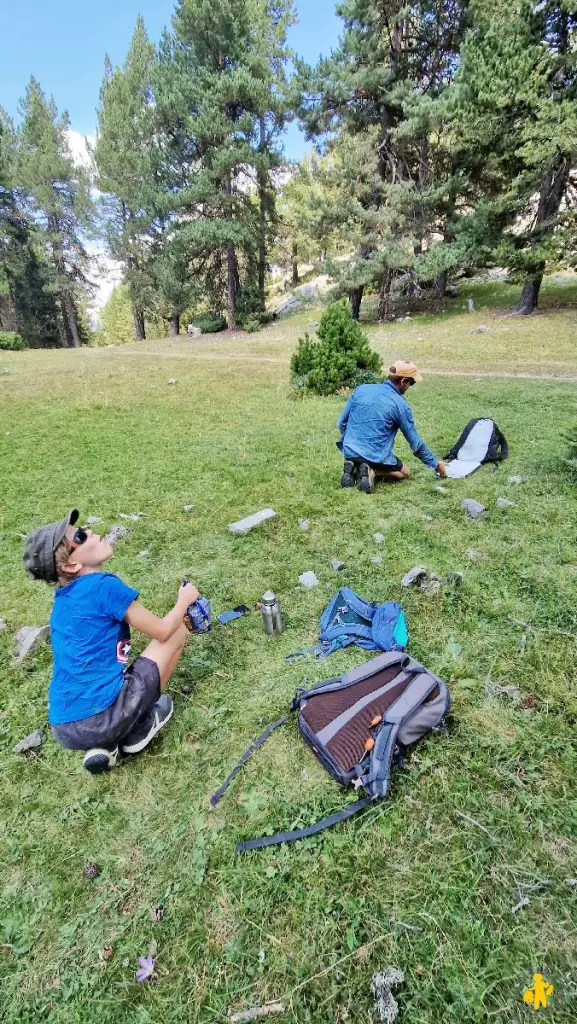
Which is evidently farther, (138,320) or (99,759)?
(138,320)

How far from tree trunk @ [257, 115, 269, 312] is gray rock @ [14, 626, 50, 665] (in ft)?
92.0

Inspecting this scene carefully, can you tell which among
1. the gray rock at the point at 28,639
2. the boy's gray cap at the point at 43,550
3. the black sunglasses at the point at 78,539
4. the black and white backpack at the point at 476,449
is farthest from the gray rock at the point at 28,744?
the black and white backpack at the point at 476,449

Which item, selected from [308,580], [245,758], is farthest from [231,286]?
[245,758]

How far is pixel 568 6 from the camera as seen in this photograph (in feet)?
44.2

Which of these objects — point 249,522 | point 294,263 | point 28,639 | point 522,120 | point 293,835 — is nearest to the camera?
point 293,835

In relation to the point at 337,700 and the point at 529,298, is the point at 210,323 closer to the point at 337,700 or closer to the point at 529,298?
the point at 529,298

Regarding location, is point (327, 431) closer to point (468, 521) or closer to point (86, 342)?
Answer: point (468, 521)

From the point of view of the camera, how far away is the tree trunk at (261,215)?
2512cm

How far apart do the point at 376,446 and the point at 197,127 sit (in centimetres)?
2512

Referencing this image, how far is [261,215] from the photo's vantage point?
26969mm

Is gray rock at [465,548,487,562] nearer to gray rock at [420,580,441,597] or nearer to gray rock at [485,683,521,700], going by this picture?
gray rock at [420,580,441,597]

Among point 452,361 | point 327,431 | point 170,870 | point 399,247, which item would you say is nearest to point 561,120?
point 399,247

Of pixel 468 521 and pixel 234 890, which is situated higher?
pixel 468 521

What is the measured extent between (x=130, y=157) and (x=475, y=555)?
32000 mm
